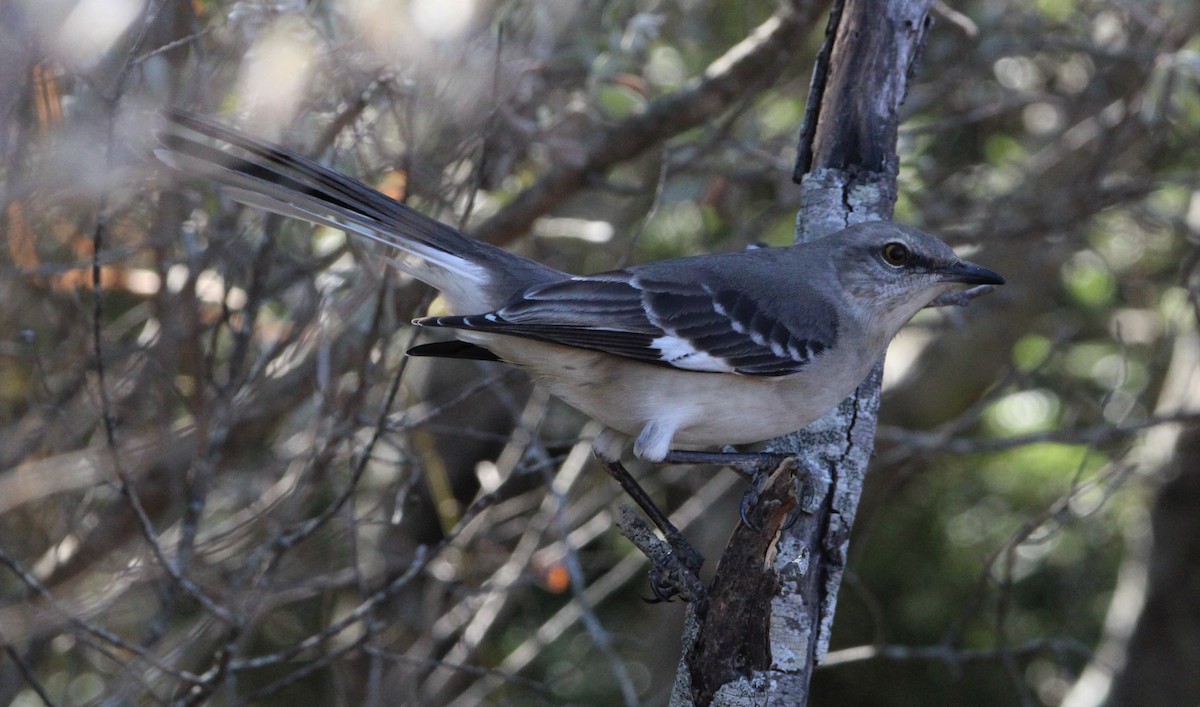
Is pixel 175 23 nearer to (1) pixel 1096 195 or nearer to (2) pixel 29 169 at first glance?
(2) pixel 29 169

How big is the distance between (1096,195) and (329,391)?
349 centimetres

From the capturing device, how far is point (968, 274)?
3613mm

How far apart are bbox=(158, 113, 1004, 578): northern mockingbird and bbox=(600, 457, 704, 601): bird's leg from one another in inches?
2.1

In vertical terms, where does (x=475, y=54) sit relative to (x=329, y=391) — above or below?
above

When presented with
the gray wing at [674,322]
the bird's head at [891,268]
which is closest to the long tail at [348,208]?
the gray wing at [674,322]

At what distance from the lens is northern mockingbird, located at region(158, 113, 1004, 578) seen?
11.1ft

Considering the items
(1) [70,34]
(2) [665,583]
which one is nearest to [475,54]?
(1) [70,34]

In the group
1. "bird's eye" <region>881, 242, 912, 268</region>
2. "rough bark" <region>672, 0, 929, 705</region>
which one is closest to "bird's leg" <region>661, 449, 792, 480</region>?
"rough bark" <region>672, 0, 929, 705</region>

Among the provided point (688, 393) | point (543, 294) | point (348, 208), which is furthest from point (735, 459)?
point (348, 208)

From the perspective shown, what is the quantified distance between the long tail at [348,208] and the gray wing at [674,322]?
0.51 ft

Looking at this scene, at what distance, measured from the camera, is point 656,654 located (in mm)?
5980

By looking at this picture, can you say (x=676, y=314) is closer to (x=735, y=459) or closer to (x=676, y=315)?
(x=676, y=315)

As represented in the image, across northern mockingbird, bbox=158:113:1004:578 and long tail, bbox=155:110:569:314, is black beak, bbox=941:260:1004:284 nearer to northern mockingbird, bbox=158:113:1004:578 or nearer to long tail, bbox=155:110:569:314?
northern mockingbird, bbox=158:113:1004:578

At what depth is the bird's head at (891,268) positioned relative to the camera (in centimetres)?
362
